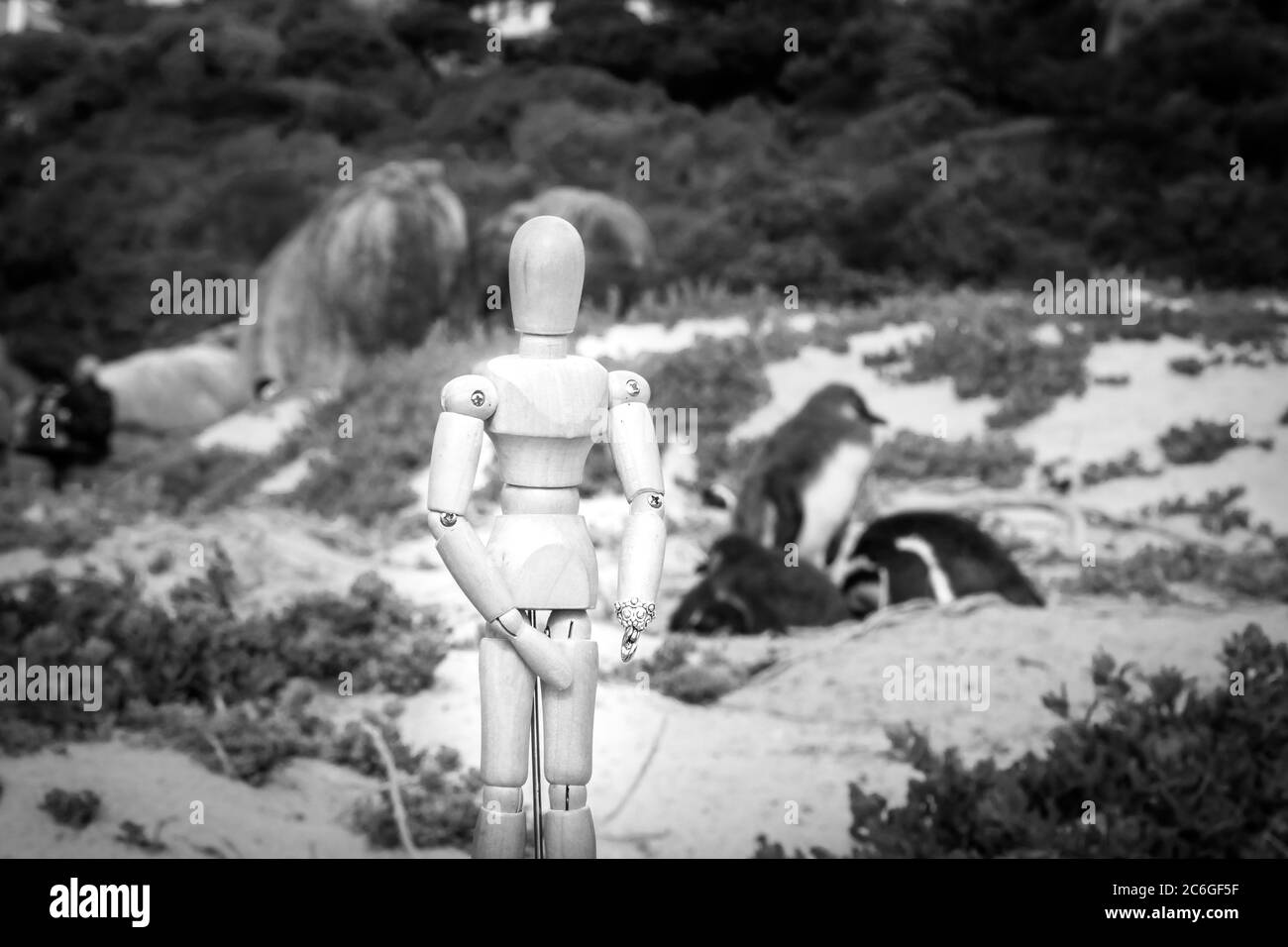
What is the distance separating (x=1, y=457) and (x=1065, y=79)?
2026 centimetres

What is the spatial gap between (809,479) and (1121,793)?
4184mm

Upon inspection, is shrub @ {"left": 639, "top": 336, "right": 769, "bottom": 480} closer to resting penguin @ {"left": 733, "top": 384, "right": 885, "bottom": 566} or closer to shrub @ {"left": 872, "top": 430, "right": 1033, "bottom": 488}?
shrub @ {"left": 872, "top": 430, "right": 1033, "bottom": 488}

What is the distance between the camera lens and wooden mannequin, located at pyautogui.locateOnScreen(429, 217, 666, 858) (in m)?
3.83

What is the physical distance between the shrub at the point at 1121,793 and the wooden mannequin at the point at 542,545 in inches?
74.2

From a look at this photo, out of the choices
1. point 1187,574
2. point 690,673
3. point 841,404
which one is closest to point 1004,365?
point 841,404

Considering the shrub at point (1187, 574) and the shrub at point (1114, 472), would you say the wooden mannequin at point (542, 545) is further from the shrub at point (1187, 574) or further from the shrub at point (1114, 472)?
the shrub at point (1114, 472)

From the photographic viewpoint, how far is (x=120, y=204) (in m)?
30.6

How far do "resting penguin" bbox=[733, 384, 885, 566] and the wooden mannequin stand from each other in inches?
219

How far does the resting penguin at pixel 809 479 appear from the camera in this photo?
376 inches

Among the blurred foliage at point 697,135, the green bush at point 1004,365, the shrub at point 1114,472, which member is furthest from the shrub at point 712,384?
the blurred foliage at point 697,135

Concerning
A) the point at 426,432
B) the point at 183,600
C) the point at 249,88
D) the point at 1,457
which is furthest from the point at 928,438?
the point at 249,88

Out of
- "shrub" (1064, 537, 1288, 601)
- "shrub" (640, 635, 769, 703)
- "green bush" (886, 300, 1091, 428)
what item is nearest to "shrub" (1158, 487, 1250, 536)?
"shrub" (1064, 537, 1288, 601)

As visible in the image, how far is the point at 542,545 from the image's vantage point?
153 inches

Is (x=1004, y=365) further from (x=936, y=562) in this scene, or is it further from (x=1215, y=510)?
(x=936, y=562)
